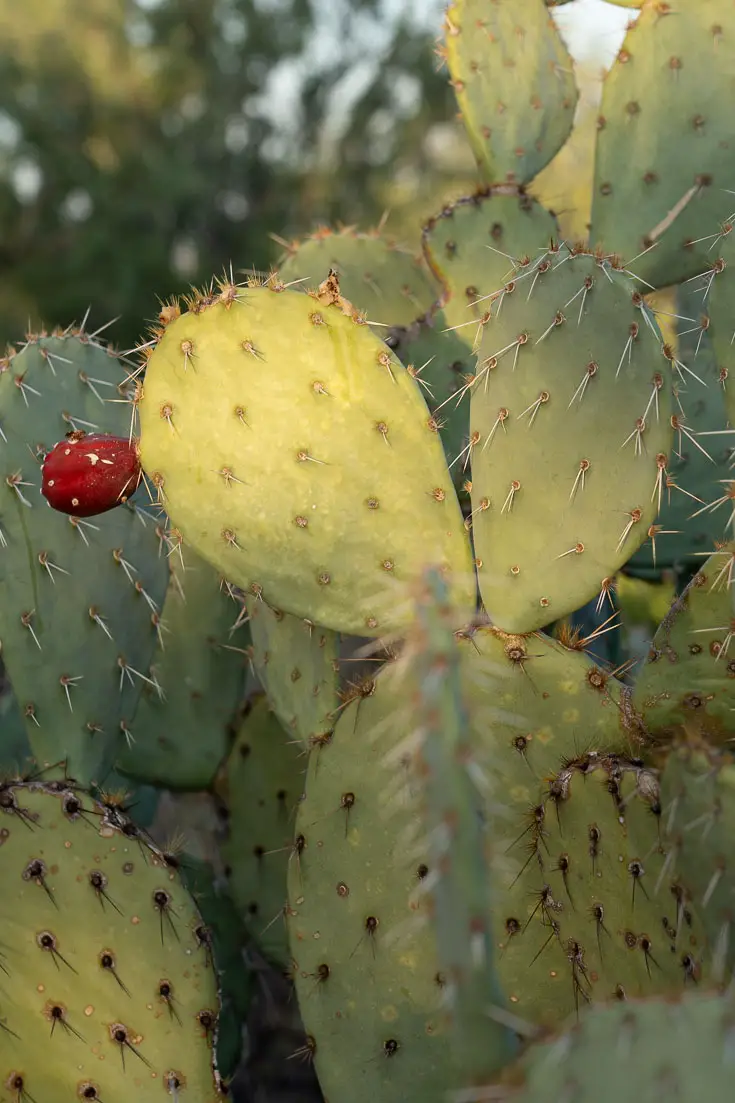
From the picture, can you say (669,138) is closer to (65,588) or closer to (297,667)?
(297,667)

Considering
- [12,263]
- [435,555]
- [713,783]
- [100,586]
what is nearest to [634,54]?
[435,555]

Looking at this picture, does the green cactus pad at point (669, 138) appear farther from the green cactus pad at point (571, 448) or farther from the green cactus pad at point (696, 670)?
the green cactus pad at point (696, 670)

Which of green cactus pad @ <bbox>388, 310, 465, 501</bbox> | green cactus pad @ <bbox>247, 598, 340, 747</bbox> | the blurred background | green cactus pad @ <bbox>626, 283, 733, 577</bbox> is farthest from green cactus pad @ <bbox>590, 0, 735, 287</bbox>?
the blurred background

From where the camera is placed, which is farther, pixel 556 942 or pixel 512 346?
pixel 512 346

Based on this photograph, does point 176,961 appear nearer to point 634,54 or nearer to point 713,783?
point 713,783

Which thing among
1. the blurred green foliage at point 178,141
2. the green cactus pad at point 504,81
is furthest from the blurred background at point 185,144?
the green cactus pad at point 504,81
